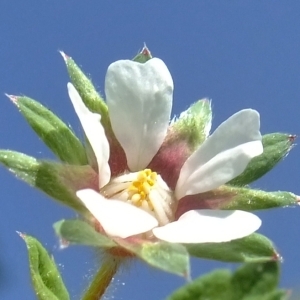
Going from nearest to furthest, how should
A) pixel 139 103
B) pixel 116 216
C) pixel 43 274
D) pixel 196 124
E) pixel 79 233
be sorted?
pixel 79 233 < pixel 116 216 < pixel 43 274 < pixel 139 103 < pixel 196 124

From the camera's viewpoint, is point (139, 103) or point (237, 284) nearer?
point (237, 284)

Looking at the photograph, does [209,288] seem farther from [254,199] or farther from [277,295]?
[254,199]

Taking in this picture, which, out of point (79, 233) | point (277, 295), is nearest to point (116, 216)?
point (79, 233)

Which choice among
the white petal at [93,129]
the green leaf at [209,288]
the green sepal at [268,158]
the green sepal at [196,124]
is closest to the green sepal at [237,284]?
the green leaf at [209,288]

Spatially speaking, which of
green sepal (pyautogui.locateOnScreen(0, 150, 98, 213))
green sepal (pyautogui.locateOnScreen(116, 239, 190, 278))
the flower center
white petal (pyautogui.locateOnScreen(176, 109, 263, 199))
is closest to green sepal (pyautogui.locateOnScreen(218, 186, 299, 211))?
white petal (pyautogui.locateOnScreen(176, 109, 263, 199))

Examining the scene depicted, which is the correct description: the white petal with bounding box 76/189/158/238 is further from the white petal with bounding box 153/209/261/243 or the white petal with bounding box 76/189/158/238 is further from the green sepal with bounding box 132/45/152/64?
the green sepal with bounding box 132/45/152/64

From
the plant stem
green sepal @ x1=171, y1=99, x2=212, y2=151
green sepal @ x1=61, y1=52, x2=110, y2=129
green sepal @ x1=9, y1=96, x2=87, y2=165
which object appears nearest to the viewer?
the plant stem

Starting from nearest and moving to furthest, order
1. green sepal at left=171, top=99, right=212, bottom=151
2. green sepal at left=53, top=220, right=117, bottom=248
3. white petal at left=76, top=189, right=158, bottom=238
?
green sepal at left=53, top=220, right=117, bottom=248 < white petal at left=76, top=189, right=158, bottom=238 < green sepal at left=171, top=99, right=212, bottom=151
